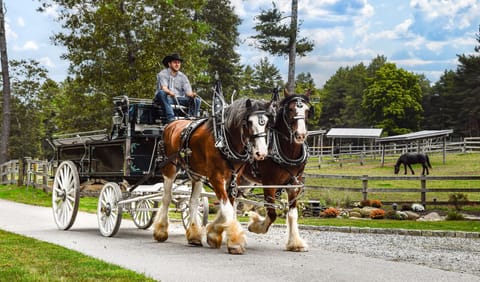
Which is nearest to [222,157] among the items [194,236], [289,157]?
[289,157]

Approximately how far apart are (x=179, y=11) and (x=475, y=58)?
5836 centimetres

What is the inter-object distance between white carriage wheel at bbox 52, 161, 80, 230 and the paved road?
45cm

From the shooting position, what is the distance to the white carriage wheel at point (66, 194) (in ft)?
46.3

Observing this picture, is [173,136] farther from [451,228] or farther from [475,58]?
[475,58]

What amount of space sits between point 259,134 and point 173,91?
3605 millimetres

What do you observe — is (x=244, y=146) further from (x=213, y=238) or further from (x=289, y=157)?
(x=213, y=238)

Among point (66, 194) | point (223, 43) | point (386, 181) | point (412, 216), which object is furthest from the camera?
point (223, 43)

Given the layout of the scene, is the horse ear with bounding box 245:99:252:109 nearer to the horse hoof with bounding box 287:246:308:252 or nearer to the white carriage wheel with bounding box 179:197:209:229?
the horse hoof with bounding box 287:246:308:252

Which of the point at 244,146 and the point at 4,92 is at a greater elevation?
the point at 4,92

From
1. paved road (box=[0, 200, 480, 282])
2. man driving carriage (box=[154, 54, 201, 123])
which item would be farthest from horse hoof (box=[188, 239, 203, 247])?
man driving carriage (box=[154, 54, 201, 123])

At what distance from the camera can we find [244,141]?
10.9m

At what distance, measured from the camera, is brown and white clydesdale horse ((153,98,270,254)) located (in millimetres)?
10555

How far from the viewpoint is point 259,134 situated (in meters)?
10.4

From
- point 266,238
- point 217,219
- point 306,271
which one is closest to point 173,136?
point 217,219
